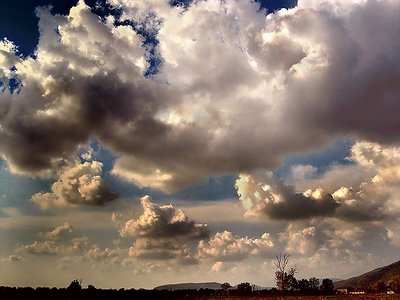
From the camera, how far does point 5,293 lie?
165 m

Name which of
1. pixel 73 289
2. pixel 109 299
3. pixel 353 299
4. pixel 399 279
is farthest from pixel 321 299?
pixel 73 289

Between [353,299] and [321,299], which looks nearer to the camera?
[353,299]

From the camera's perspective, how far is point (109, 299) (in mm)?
181125

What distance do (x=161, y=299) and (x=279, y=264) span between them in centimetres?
7723

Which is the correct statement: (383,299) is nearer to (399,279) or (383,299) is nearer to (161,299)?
(399,279)

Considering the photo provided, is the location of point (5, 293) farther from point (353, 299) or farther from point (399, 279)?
point (399, 279)

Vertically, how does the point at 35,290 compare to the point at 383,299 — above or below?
above

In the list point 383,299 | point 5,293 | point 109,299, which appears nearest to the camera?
point 383,299

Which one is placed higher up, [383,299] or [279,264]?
[279,264]

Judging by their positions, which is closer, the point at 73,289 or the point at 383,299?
the point at 383,299

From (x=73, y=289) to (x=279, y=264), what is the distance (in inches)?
4174

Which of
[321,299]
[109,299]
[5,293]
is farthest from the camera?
[109,299]

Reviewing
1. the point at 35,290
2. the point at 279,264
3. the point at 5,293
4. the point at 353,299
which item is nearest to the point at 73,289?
the point at 35,290

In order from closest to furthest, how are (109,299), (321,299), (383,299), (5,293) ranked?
1. (383,299)
2. (321,299)
3. (5,293)
4. (109,299)
